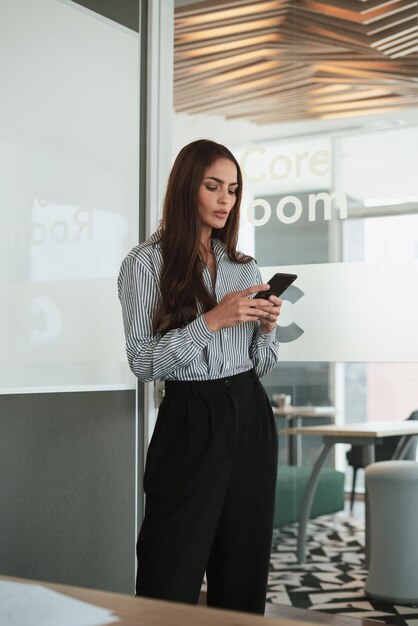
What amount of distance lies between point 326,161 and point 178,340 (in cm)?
116

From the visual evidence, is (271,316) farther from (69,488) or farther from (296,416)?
(296,416)

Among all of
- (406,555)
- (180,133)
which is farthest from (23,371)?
(406,555)

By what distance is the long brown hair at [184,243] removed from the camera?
243cm

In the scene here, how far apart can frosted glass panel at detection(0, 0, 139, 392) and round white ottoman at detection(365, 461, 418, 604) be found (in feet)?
3.41

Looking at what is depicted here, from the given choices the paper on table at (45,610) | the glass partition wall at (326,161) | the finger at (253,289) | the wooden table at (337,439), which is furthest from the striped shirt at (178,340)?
the paper on table at (45,610)

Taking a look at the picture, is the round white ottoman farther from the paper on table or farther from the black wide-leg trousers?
the paper on table

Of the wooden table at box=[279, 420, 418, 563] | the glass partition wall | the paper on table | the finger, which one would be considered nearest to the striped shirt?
the finger

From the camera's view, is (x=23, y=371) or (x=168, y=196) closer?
(x=168, y=196)

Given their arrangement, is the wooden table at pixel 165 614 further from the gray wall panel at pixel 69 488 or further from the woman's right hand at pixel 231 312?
the gray wall panel at pixel 69 488

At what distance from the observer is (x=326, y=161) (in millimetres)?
3146

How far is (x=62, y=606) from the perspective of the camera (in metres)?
0.93

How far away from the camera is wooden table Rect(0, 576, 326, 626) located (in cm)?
86

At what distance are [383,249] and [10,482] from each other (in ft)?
4.86

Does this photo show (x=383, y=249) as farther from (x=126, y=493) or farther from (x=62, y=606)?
(x=62, y=606)
